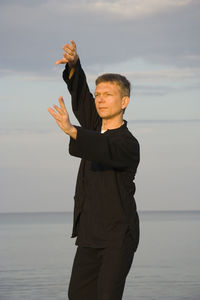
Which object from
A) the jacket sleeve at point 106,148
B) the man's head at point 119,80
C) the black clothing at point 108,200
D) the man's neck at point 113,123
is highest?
the man's head at point 119,80

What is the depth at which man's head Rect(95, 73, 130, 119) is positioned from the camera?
5059 millimetres

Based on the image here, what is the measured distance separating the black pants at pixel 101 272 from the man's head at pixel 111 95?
0.86 m

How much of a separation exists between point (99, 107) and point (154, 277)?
1377cm

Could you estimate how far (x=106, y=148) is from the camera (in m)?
4.55

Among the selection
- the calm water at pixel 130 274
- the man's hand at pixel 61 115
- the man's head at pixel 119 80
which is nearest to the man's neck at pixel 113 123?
the man's head at pixel 119 80

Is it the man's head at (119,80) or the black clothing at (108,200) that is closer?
the black clothing at (108,200)

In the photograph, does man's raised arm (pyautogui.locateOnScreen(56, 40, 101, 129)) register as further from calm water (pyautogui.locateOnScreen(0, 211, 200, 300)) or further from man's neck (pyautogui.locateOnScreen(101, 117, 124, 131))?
calm water (pyautogui.locateOnScreen(0, 211, 200, 300))

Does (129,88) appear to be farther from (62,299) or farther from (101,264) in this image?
(62,299)

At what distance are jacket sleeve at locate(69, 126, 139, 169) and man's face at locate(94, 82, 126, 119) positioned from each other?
220mm

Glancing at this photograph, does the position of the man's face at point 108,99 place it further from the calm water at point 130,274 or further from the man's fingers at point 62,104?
the calm water at point 130,274

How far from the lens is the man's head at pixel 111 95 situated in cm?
506

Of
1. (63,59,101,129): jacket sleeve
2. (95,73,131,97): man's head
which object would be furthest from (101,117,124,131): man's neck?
(63,59,101,129): jacket sleeve

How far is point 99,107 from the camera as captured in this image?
508 cm

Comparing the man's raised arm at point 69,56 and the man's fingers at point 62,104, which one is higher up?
the man's raised arm at point 69,56
